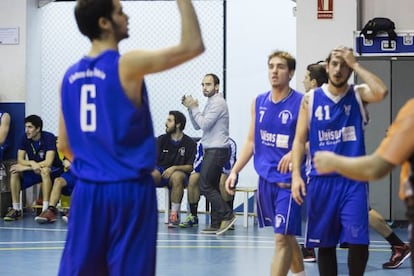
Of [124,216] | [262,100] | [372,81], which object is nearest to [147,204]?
[124,216]

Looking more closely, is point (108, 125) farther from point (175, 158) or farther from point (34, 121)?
point (34, 121)

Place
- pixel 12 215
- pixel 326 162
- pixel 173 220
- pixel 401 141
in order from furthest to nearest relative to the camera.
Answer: pixel 12 215, pixel 173 220, pixel 326 162, pixel 401 141

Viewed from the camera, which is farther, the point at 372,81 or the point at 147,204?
the point at 372,81

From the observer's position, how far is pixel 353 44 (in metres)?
11.8

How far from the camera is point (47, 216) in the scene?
37.0 ft

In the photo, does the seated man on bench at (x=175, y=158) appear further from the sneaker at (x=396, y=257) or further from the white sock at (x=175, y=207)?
the sneaker at (x=396, y=257)

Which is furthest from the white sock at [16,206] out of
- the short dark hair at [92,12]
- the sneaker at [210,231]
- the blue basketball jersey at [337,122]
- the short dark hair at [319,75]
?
the short dark hair at [92,12]

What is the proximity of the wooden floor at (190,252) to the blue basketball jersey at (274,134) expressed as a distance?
171 centimetres

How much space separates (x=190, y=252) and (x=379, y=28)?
4.50m

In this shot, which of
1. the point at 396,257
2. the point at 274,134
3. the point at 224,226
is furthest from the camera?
the point at 224,226

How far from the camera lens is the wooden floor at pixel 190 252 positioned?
7.85 meters

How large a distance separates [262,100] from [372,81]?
1137mm

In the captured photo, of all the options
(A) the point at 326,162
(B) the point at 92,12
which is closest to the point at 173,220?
(B) the point at 92,12

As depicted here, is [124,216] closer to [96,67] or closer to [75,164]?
[75,164]
